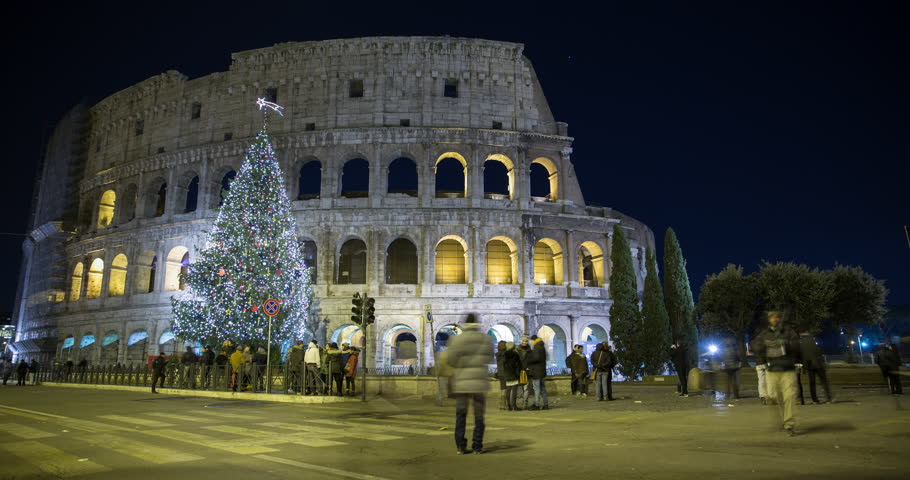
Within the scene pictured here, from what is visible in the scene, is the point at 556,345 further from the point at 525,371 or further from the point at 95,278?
the point at 95,278

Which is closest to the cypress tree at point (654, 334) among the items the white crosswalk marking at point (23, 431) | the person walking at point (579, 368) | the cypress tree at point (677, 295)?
the cypress tree at point (677, 295)

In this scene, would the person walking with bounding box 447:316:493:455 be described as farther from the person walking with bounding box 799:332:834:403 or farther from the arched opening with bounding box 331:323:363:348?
the arched opening with bounding box 331:323:363:348

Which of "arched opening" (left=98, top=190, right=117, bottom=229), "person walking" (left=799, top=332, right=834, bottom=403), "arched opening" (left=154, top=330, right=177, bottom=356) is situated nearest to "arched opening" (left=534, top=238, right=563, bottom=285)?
"arched opening" (left=154, top=330, right=177, bottom=356)

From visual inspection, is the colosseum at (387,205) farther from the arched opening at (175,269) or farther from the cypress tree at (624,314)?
the cypress tree at (624,314)

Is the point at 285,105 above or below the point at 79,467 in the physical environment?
above

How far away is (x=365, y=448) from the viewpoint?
25.2 ft

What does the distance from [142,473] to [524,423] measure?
6.48 metres

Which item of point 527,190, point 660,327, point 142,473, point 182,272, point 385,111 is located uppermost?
point 385,111

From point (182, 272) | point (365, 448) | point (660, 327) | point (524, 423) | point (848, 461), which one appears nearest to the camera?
point (848, 461)

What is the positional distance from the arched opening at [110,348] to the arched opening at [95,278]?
4.06 meters

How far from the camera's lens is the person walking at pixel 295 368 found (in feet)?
59.3

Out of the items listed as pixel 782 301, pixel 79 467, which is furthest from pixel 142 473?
pixel 782 301

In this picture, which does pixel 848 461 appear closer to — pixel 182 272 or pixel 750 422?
pixel 750 422

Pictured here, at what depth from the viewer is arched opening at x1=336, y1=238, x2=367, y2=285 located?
35.1 metres
